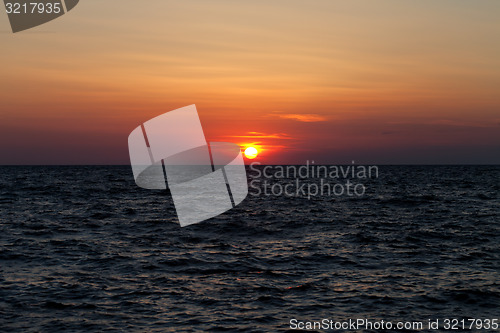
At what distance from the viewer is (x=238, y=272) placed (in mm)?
18078

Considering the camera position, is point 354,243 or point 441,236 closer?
point 354,243

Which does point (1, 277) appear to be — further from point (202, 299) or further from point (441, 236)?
point (441, 236)

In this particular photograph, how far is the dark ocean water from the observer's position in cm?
1355

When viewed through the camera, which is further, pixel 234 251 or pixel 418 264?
pixel 234 251

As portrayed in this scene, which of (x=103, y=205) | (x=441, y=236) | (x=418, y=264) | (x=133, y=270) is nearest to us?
(x=133, y=270)

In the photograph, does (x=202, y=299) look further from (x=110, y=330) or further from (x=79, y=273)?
(x=79, y=273)

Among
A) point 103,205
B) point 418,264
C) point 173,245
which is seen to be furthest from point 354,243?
point 103,205

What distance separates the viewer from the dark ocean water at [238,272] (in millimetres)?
13547

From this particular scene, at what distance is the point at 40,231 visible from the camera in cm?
2744

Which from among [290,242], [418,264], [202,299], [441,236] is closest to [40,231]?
[290,242]

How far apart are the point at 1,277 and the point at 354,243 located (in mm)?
16126

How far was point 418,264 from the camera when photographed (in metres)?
19.5

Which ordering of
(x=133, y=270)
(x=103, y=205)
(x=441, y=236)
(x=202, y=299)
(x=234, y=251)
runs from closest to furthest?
(x=202, y=299) < (x=133, y=270) < (x=234, y=251) < (x=441, y=236) < (x=103, y=205)

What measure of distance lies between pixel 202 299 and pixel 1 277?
7.79m
